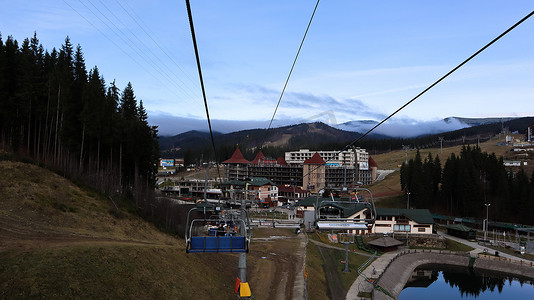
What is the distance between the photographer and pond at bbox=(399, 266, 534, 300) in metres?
46.5

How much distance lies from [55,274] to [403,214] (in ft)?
202

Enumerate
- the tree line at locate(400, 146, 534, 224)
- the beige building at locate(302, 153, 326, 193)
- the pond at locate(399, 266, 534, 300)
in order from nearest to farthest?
the pond at locate(399, 266, 534, 300)
the tree line at locate(400, 146, 534, 224)
the beige building at locate(302, 153, 326, 193)

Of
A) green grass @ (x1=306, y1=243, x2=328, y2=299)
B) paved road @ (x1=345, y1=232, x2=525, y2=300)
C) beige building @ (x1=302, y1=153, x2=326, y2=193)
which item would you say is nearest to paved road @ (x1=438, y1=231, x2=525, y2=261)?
paved road @ (x1=345, y1=232, x2=525, y2=300)

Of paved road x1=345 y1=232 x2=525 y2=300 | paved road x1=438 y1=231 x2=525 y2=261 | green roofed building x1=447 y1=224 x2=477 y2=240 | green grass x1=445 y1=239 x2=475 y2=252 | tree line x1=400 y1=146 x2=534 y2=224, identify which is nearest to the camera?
paved road x1=345 y1=232 x2=525 y2=300

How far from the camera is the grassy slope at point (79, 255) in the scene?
1773 centimetres

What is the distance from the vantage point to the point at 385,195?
101000 millimetres

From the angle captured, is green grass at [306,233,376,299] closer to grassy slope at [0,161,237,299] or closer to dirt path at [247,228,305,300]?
dirt path at [247,228,305,300]

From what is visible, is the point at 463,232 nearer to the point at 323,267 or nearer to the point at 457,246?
the point at 457,246

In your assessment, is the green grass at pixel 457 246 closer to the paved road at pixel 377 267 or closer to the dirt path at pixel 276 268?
the paved road at pixel 377 267

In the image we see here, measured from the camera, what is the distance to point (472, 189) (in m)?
Result: 77.9

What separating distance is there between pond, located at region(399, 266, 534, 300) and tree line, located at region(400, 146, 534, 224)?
28094mm

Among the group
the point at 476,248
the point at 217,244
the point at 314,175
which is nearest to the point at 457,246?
the point at 476,248

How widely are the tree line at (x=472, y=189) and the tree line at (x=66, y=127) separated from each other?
6843cm

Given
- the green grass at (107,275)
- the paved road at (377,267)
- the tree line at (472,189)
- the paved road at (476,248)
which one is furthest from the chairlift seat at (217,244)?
the tree line at (472,189)
